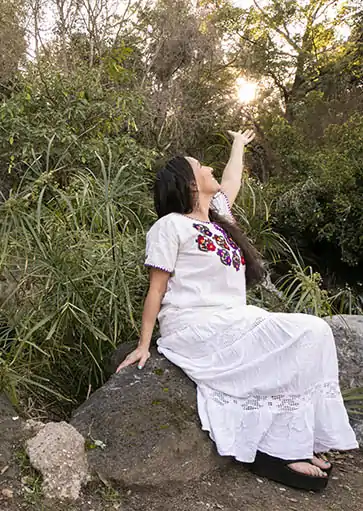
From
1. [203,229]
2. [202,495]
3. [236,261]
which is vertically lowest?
[202,495]

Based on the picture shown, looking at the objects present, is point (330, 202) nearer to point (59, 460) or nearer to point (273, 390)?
point (273, 390)

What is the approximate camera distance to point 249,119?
436 inches

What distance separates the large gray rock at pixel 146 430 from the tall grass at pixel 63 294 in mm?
265

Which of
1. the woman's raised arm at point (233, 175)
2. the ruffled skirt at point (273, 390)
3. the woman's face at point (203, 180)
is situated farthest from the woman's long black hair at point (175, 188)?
the ruffled skirt at point (273, 390)

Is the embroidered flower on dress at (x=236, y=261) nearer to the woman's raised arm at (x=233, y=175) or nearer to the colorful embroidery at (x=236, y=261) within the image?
the colorful embroidery at (x=236, y=261)

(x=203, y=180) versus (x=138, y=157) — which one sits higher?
(x=138, y=157)

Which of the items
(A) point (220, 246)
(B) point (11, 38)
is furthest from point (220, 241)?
(B) point (11, 38)

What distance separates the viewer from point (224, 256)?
79.5 inches

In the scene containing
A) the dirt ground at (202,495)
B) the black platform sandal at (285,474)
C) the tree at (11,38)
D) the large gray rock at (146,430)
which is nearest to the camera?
the dirt ground at (202,495)

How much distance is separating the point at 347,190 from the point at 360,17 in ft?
24.1

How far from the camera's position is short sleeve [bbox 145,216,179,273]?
1931 mm

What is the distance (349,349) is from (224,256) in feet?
2.70

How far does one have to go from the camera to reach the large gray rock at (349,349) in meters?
2.30

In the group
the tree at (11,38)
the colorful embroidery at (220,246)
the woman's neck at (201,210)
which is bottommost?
the colorful embroidery at (220,246)
